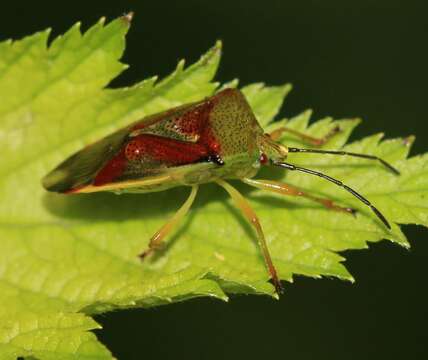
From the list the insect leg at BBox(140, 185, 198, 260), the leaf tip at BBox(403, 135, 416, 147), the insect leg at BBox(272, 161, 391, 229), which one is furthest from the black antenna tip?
the insect leg at BBox(140, 185, 198, 260)

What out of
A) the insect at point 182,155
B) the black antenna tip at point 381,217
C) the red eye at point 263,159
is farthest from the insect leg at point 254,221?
the black antenna tip at point 381,217

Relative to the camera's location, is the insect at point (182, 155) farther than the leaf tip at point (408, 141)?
Yes

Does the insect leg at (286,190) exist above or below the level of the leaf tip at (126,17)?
below

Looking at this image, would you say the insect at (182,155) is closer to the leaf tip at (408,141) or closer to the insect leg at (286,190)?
the insect leg at (286,190)

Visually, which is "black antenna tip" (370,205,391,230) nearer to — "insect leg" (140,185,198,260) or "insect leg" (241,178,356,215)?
"insect leg" (241,178,356,215)

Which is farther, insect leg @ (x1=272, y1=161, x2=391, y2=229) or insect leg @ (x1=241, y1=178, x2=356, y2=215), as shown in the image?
insect leg @ (x1=241, y1=178, x2=356, y2=215)

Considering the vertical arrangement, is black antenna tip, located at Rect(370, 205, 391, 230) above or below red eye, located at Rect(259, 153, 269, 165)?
below

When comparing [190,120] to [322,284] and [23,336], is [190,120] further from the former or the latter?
[322,284]

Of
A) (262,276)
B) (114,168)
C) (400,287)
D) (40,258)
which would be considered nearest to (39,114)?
(114,168)

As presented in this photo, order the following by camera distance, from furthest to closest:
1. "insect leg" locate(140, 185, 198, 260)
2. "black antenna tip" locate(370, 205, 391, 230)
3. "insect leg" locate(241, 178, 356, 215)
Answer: "insect leg" locate(140, 185, 198, 260) → "insect leg" locate(241, 178, 356, 215) → "black antenna tip" locate(370, 205, 391, 230)
